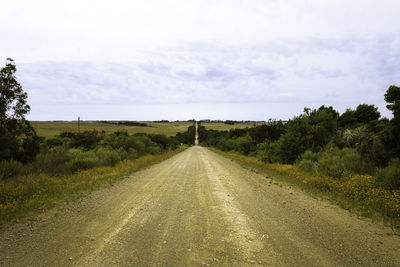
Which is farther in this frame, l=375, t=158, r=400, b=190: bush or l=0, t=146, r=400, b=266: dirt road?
l=375, t=158, r=400, b=190: bush

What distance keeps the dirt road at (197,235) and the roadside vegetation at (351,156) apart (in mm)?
1697

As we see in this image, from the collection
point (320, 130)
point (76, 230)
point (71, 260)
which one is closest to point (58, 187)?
point (76, 230)

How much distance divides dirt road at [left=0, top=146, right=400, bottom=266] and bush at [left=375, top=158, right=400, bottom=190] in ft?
8.90

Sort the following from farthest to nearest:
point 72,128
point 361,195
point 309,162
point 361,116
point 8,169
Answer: point 72,128 → point 361,116 → point 309,162 → point 8,169 → point 361,195

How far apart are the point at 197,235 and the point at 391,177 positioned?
756 centimetres

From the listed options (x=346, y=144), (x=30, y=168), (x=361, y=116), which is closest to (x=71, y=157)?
(x=30, y=168)

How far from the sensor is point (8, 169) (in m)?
10.4

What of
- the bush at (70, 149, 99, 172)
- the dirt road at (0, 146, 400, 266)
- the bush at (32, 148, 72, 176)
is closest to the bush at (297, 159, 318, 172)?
the dirt road at (0, 146, 400, 266)

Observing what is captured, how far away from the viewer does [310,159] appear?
602 inches

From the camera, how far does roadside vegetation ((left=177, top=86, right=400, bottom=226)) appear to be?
25.5 ft

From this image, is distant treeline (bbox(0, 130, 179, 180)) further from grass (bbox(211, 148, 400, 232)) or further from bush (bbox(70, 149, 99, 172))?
grass (bbox(211, 148, 400, 232))

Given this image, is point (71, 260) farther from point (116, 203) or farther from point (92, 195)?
point (92, 195)

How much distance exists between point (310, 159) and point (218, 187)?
8507 mm

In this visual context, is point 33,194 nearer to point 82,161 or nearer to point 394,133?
point 82,161
